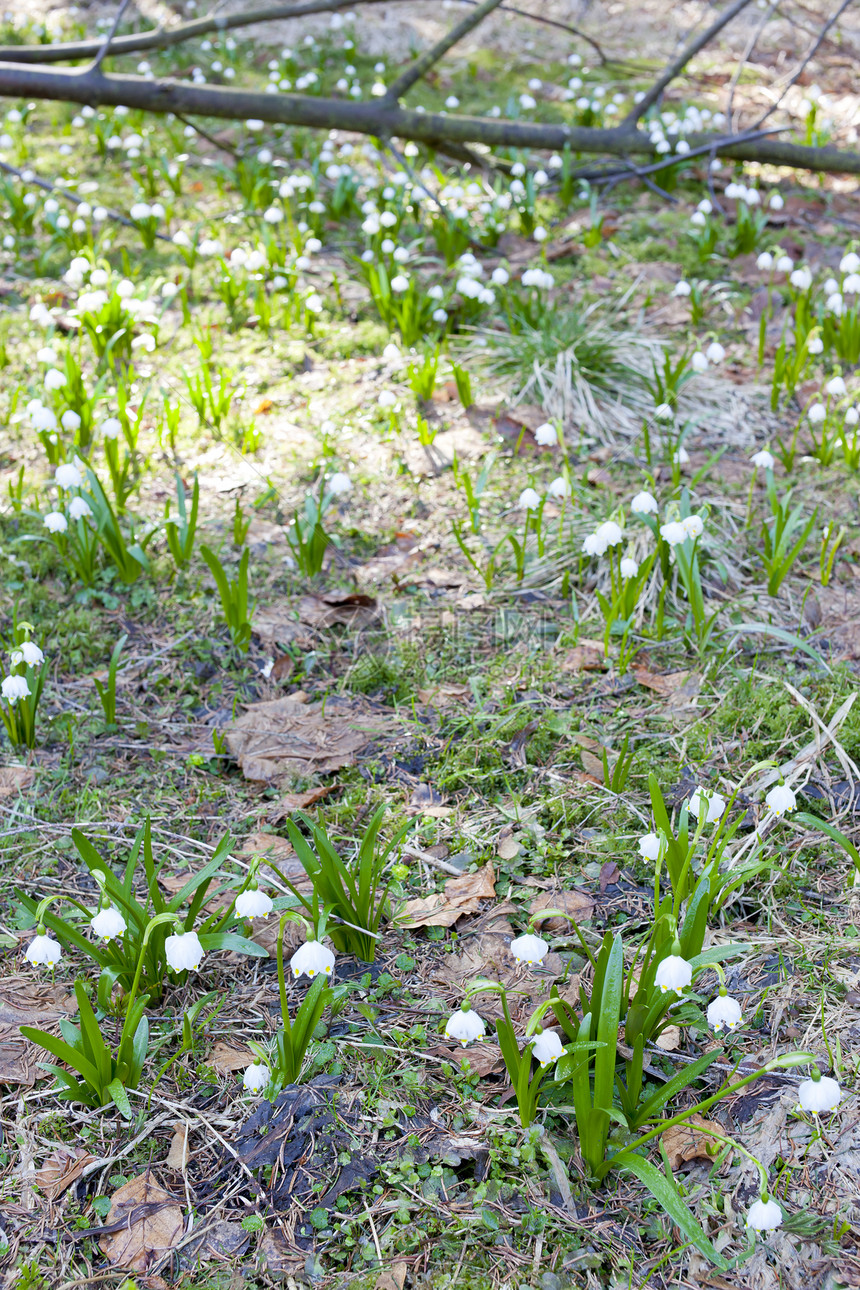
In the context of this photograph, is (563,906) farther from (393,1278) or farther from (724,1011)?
(393,1278)

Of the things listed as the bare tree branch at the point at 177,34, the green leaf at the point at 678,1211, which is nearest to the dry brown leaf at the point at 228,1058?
the green leaf at the point at 678,1211

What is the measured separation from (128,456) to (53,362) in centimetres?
68

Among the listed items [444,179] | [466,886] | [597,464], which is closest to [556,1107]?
[466,886]

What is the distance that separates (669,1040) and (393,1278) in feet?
2.18

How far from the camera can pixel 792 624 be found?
2941 mm

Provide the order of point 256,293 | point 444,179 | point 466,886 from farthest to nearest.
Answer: point 444,179 → point 256,293 → point 466,886

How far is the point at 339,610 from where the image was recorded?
10.3 feet

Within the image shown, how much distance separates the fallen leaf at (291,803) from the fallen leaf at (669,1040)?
1009mm

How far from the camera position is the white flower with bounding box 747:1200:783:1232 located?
57.1 inches

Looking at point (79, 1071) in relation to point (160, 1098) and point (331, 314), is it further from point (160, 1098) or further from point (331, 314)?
point (331, 314)

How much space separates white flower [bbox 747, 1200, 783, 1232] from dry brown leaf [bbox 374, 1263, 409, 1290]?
546 mm

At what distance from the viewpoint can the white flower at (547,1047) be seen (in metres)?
1.62

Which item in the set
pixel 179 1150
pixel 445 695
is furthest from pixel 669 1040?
pixel 445 695

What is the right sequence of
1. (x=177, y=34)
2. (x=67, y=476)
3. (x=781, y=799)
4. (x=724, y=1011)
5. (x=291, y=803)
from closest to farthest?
(x=724, y=1011) → (x=781, y=799) → (x=291, y=803) → (x=67, y=476) → (x=177, y=34)
